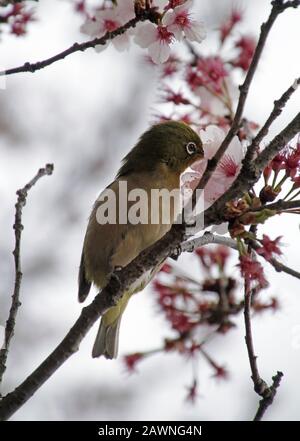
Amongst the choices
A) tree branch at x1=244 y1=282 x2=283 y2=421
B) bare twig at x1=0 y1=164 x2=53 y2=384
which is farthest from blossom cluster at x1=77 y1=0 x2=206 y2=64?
tree branch at x1=244 y1=282 x2=283 y2=421

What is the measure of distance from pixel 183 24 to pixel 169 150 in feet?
5.22

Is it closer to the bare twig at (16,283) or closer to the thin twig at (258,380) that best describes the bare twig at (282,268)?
the thin twig at (258,380)

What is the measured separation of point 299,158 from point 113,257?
204 cm

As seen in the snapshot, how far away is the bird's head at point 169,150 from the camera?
511 cm

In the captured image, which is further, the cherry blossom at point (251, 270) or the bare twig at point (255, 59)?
the cherry blossom at point (251, 270)

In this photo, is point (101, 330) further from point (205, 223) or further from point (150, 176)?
point (205, 223)

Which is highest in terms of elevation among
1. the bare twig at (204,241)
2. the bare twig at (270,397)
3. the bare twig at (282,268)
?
the bare twig at (204,241)

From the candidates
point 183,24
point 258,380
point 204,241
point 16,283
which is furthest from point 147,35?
point 258,380

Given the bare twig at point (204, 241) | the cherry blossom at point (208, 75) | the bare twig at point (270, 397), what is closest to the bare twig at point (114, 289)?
the bare twig at point (204, 241)

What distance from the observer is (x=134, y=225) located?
4.75 metres
